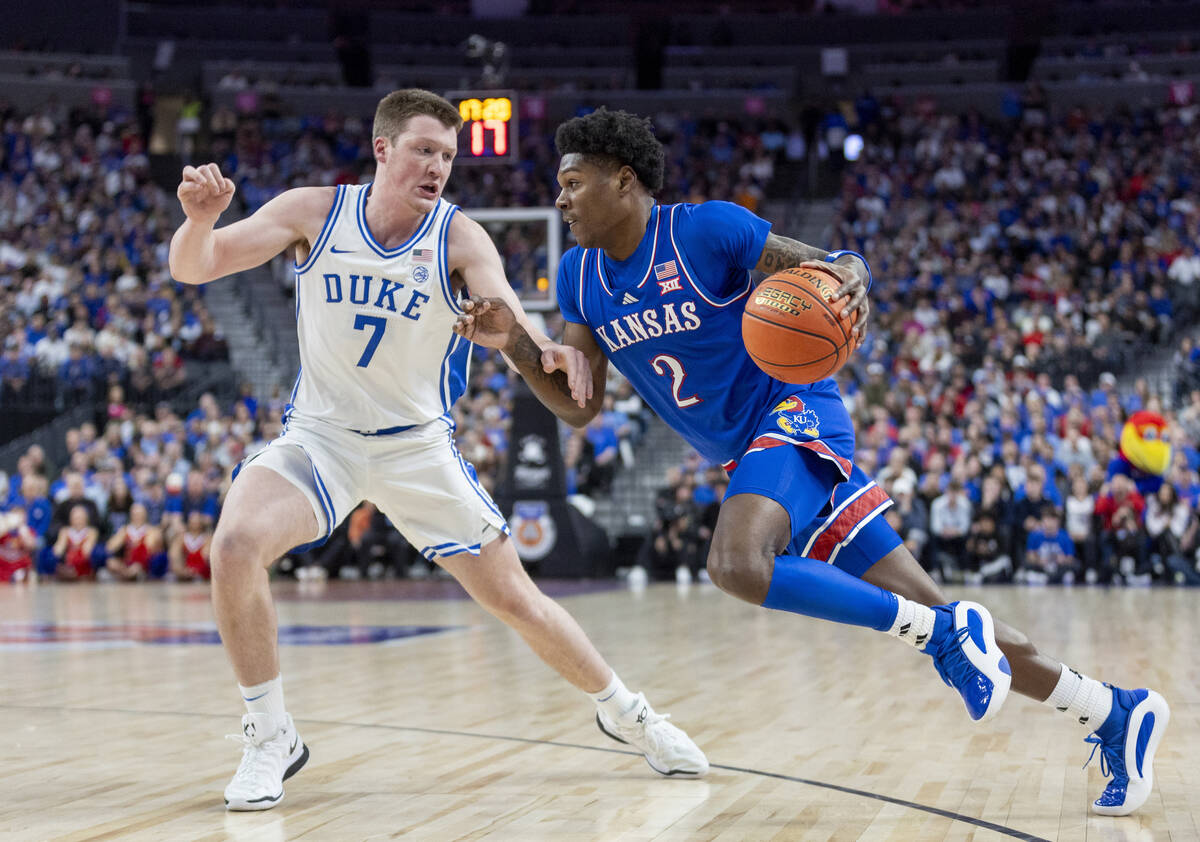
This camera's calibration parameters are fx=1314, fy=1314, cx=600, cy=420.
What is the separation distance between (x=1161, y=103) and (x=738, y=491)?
2360 centimetres

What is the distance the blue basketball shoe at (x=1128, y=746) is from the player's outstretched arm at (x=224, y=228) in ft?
9.70

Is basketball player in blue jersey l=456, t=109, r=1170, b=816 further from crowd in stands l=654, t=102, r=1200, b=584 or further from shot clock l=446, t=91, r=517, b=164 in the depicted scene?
crowd in stands l=654, t=102, r=1200, b=584

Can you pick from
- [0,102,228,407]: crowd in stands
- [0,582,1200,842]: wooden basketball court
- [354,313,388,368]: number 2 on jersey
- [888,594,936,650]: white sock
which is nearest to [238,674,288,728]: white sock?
[0,582,1200,842]: wooden basketball court

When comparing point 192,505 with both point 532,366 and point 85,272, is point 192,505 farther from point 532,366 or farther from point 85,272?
point 532,366

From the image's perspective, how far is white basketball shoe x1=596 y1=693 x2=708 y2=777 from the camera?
14.4 feet

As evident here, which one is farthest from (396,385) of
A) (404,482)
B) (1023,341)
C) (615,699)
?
(1023,341)

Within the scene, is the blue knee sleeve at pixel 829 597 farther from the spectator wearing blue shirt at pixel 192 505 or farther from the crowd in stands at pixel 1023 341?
the spectator wearing blue shirt at pixel 192 505

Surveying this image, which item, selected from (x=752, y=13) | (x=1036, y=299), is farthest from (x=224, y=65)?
(x=1036, y=299)

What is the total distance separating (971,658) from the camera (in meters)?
3.66

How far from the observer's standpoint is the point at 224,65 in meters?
27.2

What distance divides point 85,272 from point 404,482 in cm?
1851

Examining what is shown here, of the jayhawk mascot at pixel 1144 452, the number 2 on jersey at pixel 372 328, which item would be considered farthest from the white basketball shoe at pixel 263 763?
the jayhawk mascot at pixel 1144 452

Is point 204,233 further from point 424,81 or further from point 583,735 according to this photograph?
point 424,81

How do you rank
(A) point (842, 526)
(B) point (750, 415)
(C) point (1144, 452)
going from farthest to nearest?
(C) point (1144, 452) < (B) point (750, 415) < (A) point (842, 526)
